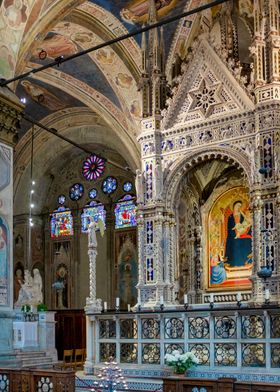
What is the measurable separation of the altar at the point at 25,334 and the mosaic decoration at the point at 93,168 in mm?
11039

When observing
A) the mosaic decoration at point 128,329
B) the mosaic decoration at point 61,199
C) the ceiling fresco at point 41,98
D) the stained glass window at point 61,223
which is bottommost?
the mosaic decoration at point 128,329

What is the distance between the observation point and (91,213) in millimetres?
25062

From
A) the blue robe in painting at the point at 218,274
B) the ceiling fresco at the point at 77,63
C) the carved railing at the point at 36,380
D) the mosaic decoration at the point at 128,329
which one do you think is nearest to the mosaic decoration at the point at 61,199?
the ceiling fresco at the point at 77,63

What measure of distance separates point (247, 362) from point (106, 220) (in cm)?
1389

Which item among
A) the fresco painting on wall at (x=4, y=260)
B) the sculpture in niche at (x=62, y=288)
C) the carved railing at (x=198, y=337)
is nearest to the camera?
the carved railing at (x=198, y=337)

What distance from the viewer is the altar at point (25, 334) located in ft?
44.2

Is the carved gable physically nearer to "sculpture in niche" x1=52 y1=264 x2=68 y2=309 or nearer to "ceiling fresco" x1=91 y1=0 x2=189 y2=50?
"ceiling fresco" x1=91 y1=0 x2=189 y2=50

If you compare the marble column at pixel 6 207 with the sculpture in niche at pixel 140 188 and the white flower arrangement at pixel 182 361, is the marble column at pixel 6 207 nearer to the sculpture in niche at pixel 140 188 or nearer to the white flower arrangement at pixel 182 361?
the white flower arrangement at pixel 182 361

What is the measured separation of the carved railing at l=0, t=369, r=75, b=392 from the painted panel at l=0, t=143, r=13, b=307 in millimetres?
3491

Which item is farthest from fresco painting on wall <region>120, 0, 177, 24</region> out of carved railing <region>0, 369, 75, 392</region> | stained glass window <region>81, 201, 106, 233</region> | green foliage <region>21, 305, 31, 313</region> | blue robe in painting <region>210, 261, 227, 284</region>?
carved railing <region>0, 369, 75, 392</region>

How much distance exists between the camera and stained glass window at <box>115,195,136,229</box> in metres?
23.9

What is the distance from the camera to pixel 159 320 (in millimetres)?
12281

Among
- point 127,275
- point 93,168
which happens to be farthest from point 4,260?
point 93,168

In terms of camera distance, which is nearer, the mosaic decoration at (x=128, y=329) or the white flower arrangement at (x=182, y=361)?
the white flower arrangement at (x=182, y=361)
